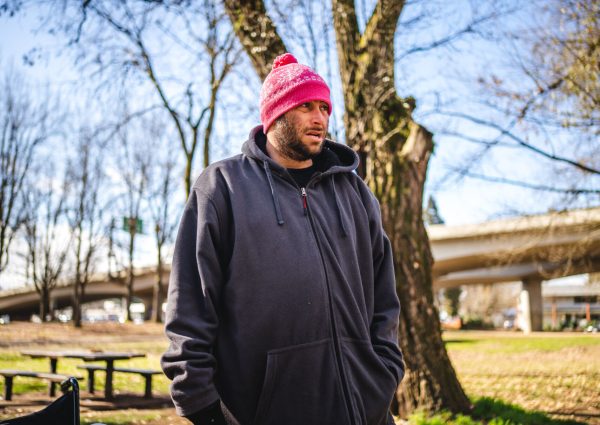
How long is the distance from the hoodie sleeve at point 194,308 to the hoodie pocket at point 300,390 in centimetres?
22

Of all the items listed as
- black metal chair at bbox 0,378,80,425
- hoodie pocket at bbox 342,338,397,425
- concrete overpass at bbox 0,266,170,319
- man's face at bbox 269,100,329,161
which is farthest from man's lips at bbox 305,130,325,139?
concrete overpass at bbox 0,266,170,319

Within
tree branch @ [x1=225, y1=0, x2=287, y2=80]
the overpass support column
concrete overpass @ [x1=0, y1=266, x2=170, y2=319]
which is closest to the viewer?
tree branch @ [x1=225, y1=0, x2=287, y2=80]

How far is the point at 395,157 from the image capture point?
6.88 meters

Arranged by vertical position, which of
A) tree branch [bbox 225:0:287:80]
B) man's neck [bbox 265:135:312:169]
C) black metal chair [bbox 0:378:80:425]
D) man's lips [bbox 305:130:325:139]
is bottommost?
black metal chair [bbox 0:378:80:425]

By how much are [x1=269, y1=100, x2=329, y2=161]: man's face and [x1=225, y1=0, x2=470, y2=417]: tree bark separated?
408 cm

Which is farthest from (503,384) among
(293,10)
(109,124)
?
(109,124)

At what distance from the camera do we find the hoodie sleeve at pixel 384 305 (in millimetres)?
2512

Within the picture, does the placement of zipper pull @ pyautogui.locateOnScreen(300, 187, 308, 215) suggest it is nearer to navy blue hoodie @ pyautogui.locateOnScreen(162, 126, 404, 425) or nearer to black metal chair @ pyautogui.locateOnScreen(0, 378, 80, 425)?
navy blue hoodie @ pyautogui.locateOnScreen(162, 126, 404, 425)

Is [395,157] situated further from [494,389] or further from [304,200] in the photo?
[494,389]

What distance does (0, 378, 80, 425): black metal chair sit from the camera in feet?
8.10

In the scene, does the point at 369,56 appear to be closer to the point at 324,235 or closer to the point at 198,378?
the point at 324,235

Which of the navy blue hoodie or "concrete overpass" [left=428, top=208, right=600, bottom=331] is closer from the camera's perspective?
the navy blue hoodie

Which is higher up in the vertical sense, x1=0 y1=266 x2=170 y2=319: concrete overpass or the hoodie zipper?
the hoodie zipper

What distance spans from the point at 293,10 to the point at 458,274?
2013 inches
